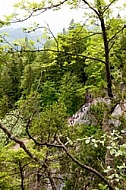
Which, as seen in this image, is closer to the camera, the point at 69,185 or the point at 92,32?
the point at 92,32

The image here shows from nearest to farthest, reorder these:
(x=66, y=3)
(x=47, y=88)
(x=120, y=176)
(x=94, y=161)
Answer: (x=120, y=176), (x=66, y=3), (x=94, y=161), (x=47, y=88)

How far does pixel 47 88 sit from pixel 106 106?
1906cm

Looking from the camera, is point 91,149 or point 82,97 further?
point 82,97

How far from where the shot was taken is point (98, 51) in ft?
18.2

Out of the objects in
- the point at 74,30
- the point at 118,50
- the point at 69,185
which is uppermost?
the point at 74,30

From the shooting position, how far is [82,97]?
2092cm

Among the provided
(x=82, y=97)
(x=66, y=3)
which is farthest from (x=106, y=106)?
(x=82, y=97)

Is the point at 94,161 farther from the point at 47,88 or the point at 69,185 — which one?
the point at 47,88

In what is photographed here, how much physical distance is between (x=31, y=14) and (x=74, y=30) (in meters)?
1.09

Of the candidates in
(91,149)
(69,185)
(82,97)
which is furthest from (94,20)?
(82,97)

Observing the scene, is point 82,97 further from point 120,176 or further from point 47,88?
point 120,176

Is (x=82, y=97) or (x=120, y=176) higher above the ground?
(x=120, y=176)

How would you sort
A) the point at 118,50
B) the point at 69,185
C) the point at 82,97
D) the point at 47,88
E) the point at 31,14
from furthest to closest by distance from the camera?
the point at 47,88, the point at 82,97, the point at 69,185, the point at 118,50, the point at 31,14

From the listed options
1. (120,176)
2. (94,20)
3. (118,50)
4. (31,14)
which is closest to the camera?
(120,176)
